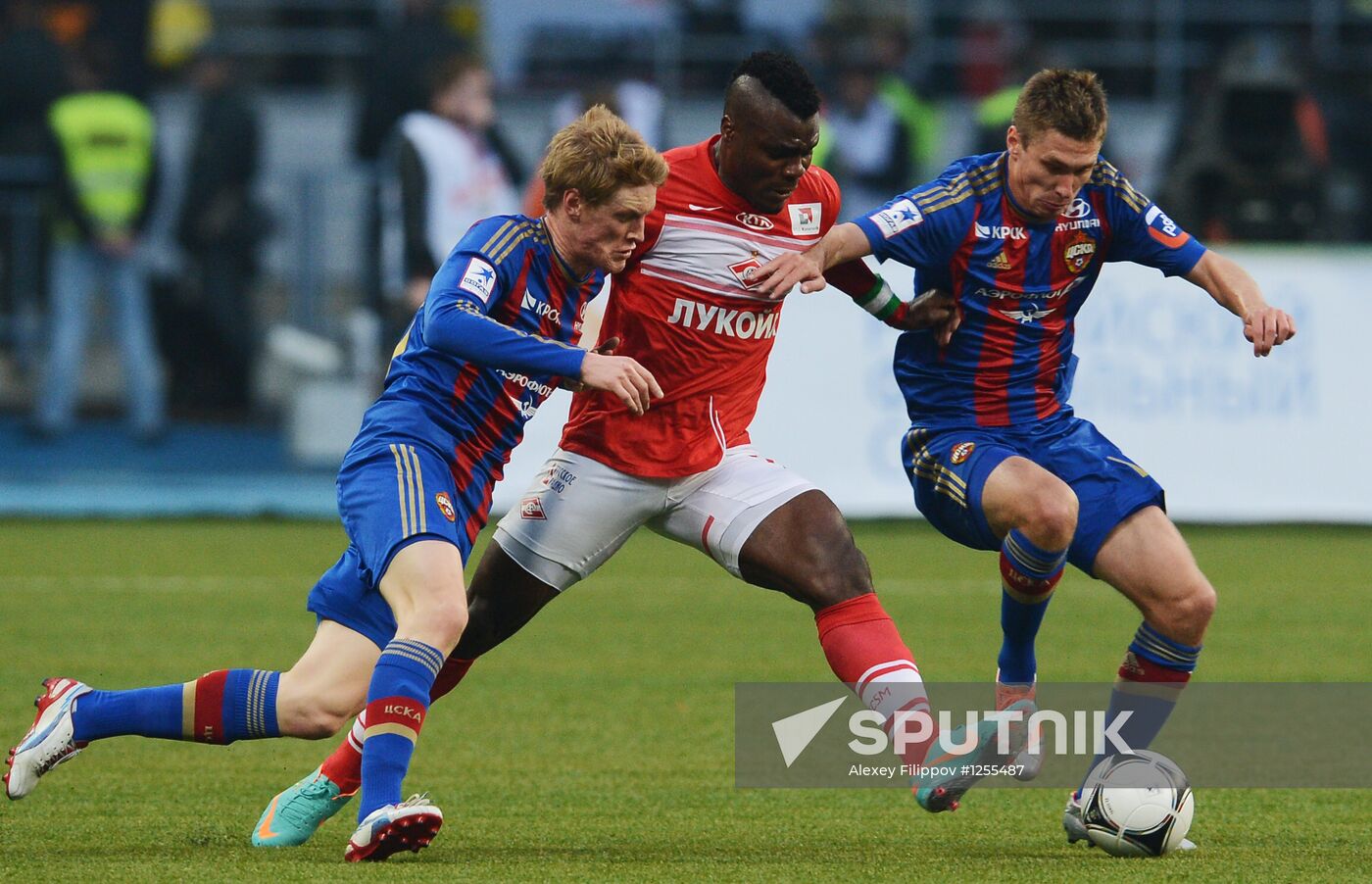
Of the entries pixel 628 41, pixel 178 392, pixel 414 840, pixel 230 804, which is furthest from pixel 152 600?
pixel 628 41

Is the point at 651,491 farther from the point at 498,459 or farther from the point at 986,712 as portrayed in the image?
the point at 986,712

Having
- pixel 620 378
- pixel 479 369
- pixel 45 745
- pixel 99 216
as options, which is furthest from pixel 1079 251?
pixel 99 216

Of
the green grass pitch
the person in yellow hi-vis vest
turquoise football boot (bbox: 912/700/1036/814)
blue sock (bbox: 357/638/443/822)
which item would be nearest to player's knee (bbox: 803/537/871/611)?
turquoise football boot (bbox: 912/700/1036/814)

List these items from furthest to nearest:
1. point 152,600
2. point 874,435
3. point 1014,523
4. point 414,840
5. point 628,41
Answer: point 628,41, point 874,435, point 152,600, point 1014,523, point 414,840

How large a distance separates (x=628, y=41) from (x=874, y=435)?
772cm

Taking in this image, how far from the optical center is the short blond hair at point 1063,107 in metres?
5.58

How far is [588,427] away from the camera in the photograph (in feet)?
18.9

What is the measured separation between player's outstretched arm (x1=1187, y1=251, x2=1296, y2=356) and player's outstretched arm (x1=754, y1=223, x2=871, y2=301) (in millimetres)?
946

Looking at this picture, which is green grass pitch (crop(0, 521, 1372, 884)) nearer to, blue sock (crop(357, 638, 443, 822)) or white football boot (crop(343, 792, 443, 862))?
white football boot (crop(343, 792, 443, 862))

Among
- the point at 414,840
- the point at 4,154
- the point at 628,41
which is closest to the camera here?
the point at 414,840

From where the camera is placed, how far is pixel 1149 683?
5629 millimetres

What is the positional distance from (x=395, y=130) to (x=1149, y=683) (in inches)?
413

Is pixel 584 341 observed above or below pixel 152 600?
above

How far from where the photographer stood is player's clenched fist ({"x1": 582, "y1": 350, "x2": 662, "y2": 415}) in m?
4.89
